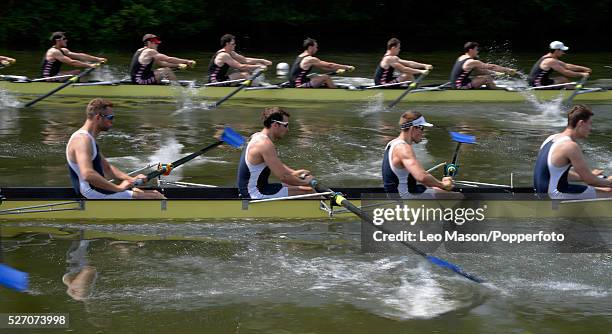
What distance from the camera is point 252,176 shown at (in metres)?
10.8

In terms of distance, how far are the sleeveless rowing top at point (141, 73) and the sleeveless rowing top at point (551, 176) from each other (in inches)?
408

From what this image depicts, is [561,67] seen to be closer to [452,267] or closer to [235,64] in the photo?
[235,64]

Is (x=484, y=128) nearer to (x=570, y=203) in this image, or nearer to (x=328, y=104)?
(x=328, y=104)

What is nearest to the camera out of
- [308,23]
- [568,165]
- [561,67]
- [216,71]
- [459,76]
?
[568,165]

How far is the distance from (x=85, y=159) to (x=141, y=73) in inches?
365

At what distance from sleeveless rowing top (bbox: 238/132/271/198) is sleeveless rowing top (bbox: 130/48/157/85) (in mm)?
8879

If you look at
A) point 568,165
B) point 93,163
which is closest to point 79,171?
point 93,163

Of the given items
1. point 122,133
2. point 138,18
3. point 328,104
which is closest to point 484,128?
point 328,104

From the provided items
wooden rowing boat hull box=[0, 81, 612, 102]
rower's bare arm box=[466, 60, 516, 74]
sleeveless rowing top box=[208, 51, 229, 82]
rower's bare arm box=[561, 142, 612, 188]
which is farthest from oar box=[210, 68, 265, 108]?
rower's bare arm box=[561, 142, 612, 188]

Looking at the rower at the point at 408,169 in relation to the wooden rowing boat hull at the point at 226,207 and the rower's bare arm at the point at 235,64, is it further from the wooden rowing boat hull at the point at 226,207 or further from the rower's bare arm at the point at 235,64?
the rower's bare arm at the point at 235,64

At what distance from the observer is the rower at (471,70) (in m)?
19.2

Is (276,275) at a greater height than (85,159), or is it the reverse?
(85,159)

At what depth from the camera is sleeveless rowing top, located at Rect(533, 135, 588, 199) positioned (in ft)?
34.8

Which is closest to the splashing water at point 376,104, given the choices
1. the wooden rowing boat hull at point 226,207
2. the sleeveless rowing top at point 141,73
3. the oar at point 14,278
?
the sleeveless rowing top at point 141,73
